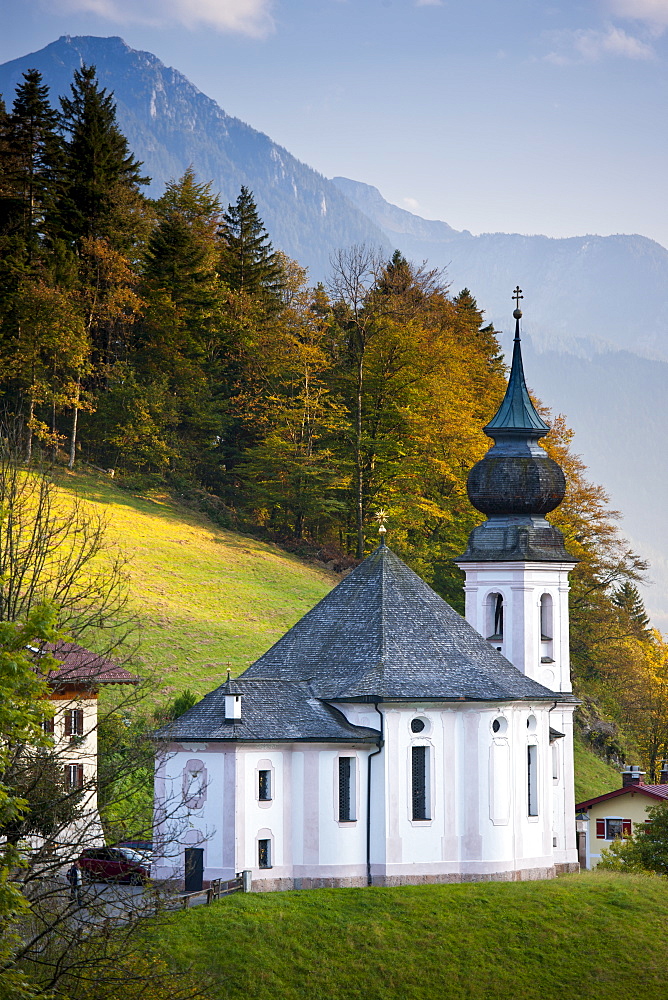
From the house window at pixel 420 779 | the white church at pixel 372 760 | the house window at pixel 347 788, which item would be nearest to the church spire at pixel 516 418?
the white church at pixel 372 760

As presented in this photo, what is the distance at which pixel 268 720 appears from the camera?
3938cm

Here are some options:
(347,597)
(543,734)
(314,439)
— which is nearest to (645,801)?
(543,734)

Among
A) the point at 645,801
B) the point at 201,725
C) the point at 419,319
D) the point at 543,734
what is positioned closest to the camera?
the point at 201,725

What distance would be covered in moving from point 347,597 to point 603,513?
30.2 m

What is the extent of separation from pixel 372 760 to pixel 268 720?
2.91 m

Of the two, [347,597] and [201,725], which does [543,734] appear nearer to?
[347,597]

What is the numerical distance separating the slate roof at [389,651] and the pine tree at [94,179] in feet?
123

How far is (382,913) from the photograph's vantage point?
36.6 m

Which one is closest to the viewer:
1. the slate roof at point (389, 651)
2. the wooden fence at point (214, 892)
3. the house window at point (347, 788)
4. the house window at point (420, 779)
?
the wooden fence at point (214, 892)

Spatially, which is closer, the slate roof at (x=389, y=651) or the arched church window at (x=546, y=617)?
the slate roof at (x=389, y=651)

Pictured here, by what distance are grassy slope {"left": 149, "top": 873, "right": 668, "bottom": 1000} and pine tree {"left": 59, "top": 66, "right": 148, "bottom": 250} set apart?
4545 centimetres

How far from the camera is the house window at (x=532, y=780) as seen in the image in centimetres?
4297

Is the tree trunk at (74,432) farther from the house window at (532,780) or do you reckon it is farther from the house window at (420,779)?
the house window at (420,779)

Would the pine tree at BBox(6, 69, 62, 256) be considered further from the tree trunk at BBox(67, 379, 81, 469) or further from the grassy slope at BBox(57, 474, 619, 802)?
the grassy slope at BBox(57, 474, 619, 802)
